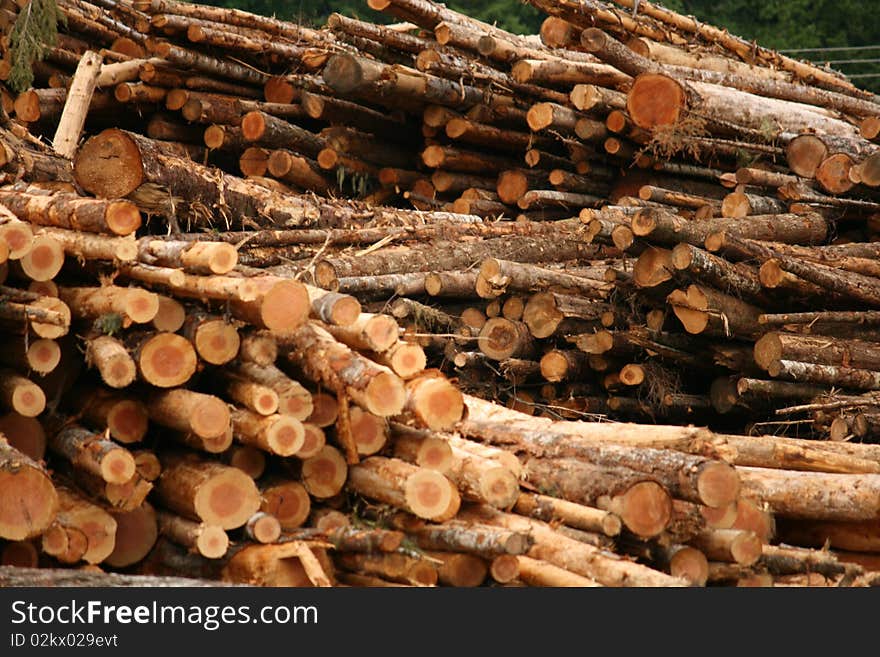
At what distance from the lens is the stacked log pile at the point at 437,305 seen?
6078 mm

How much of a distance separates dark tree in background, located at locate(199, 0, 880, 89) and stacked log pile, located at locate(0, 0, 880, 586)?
8.63 metres

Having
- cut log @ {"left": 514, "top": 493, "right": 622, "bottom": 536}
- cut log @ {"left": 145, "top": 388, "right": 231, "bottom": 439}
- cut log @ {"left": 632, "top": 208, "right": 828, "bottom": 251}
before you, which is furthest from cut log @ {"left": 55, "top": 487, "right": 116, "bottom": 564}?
cut log @ {"left": 632, "top": 208, "right": 828, "bottom": 251}

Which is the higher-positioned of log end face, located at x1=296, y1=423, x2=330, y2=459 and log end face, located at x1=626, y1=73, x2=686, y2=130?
log end face, located at x1=626, y1=73, x2=686, y2=130

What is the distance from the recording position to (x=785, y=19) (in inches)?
917

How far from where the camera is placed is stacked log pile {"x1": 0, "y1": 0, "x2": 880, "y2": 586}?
608cm

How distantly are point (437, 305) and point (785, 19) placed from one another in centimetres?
1607

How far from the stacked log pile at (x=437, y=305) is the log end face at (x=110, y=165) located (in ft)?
0.07

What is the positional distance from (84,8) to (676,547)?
881 centimetres

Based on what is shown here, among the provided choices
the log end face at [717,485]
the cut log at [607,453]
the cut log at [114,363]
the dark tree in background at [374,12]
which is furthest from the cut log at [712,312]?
the dark tree in background at [374,12]

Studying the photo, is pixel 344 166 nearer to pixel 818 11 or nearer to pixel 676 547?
pixel 676 547

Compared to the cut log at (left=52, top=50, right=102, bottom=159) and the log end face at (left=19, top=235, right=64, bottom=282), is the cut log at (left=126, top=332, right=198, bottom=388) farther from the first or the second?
the cut log at (left=52, top=50, right=102, bottom=159)

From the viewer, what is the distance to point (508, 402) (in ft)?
30.8

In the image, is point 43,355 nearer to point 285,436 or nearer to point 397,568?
point 285,436

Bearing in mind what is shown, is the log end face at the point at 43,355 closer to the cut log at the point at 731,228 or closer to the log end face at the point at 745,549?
the log end face at the point at 745,549
